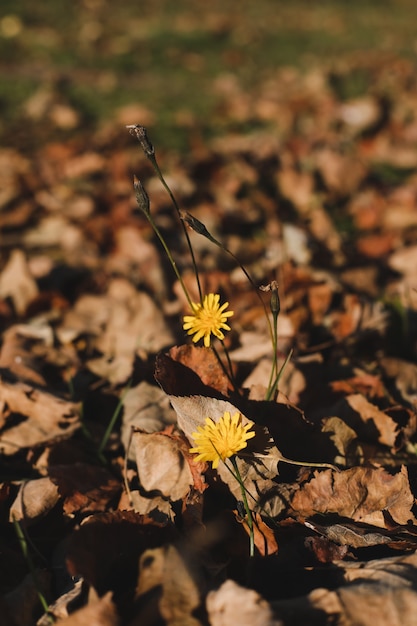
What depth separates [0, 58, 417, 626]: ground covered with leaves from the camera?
1280 mm

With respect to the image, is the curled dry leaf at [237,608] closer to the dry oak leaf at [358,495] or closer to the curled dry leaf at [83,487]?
the dry oak leaf at [358,495]

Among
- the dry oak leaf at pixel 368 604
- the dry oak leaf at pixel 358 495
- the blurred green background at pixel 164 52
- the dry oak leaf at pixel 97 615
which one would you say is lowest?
the dry oak leaf at pixel 368 604

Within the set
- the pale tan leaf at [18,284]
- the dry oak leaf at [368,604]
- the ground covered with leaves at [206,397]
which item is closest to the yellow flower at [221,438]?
the ground covered with leaves at [206,397]

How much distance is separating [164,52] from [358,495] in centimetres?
533

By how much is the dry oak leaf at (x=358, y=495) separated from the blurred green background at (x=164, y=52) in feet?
9.34

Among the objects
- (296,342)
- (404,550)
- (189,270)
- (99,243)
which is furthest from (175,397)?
(99,243)

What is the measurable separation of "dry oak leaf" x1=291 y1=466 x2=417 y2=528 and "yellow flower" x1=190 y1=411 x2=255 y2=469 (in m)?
0.25

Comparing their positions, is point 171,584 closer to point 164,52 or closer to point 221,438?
point 221,438

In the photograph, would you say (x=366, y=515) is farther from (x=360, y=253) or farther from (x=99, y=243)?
(x=99, y=243)

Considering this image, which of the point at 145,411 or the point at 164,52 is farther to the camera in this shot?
the point at 164,52

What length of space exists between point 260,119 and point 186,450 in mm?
3374

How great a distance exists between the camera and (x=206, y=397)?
1.41m

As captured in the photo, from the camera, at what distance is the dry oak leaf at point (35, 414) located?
1.77 m

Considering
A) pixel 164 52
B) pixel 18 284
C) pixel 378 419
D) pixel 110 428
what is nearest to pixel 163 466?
pixel 110 428
